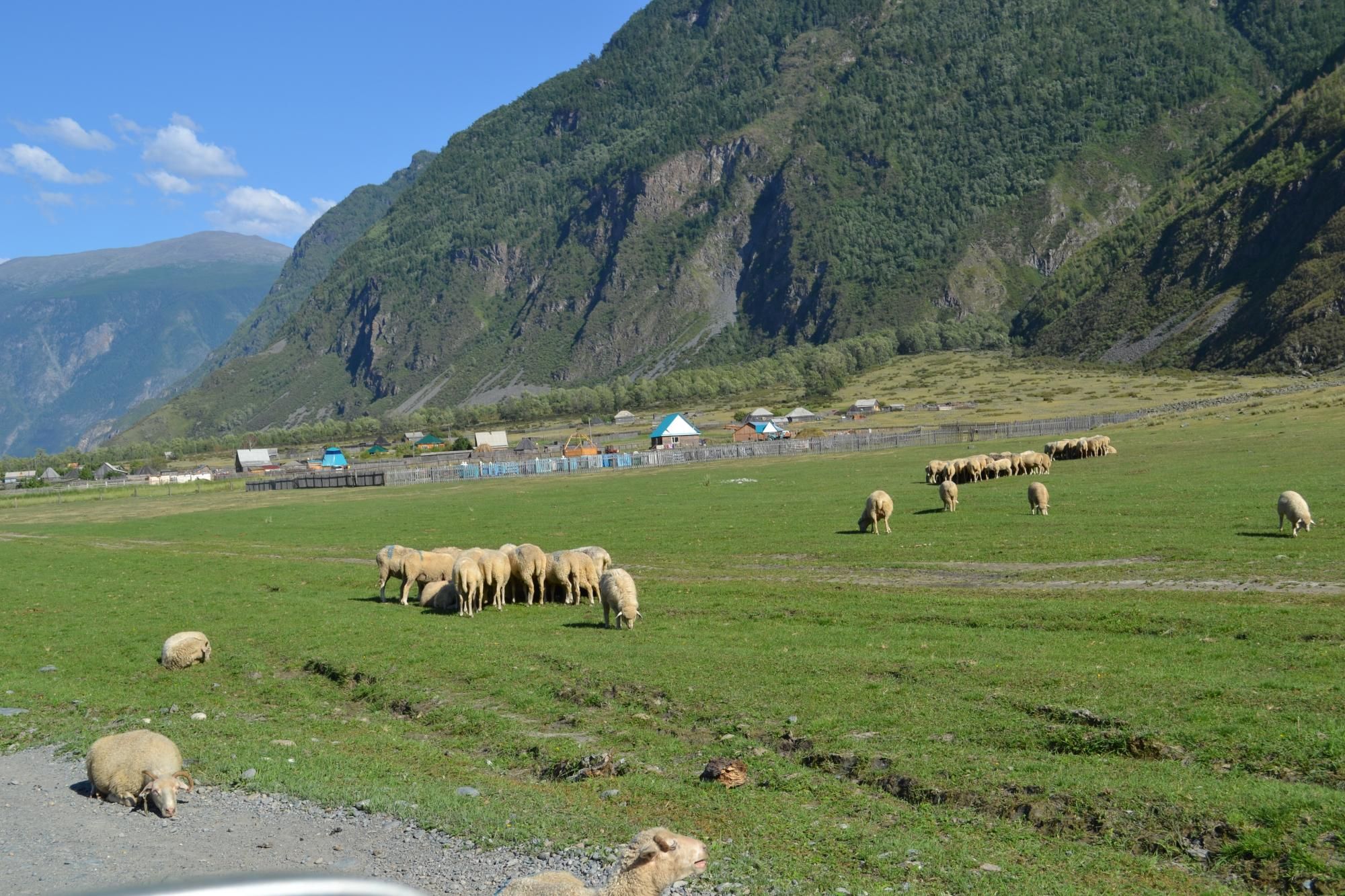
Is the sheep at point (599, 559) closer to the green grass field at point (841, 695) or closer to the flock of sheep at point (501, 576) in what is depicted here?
the flock of sheep at point (501, 576)

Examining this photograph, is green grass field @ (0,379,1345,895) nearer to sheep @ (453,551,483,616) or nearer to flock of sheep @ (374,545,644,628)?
flock of sheep @ (374,545,644,628)

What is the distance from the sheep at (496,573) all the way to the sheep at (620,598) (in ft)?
14.5

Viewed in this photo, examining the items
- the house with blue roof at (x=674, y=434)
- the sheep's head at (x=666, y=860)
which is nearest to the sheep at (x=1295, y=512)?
the sheep's head at (x=666, y=860)

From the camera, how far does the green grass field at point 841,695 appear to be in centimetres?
975

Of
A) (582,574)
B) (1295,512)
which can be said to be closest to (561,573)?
(582,574)

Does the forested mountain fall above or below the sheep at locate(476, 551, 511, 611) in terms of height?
above

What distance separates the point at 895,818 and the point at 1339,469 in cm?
3713

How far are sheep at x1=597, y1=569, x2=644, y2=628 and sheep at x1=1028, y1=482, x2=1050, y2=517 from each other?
18911 mm

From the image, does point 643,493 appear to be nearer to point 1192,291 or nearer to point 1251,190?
point 1192,291

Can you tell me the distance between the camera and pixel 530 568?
87.4ft

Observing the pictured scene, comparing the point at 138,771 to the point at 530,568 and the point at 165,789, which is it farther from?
the point at 530,568

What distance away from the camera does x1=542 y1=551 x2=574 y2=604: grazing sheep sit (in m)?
26.6

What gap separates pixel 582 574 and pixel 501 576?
211cm

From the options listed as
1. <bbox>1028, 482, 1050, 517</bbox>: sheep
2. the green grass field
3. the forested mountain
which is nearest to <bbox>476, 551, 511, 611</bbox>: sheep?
the green grass field
